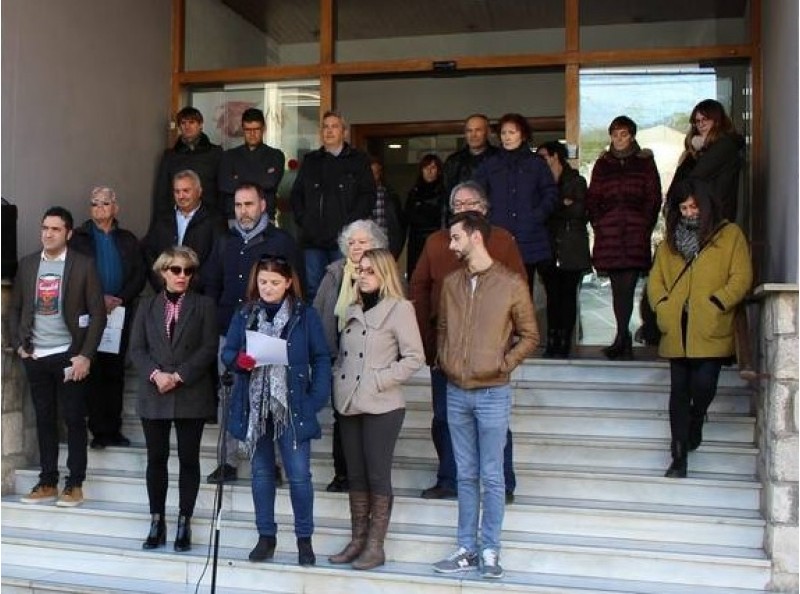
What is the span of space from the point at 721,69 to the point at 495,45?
1807mm

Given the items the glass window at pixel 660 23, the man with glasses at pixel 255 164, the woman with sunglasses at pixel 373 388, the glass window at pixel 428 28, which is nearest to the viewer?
the woman with sunglasses at pixel 373 388

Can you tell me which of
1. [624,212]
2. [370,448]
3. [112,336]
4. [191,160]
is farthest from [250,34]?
[370,448]

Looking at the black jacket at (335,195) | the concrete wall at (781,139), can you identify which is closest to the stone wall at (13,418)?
the black jacket at (335,195)

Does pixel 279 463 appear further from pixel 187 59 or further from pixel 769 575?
pixel 187 59

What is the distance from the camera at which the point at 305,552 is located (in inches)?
167

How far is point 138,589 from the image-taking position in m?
4.37

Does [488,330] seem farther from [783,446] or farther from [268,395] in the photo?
[783,446]

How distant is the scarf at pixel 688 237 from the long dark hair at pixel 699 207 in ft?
0.08

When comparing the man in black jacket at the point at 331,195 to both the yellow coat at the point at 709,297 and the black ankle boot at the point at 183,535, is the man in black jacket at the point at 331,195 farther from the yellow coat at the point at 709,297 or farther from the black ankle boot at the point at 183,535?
the yellow coat at the point at 709,297

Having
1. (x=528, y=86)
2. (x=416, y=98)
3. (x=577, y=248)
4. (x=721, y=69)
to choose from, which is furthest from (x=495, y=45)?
(x=577, y=248)

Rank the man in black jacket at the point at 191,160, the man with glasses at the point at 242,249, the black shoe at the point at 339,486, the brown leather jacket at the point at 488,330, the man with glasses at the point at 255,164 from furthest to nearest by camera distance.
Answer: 1. the man in black jacket at the point at 191,160
2. the man with glasses at the point at 255,164
3. the man with glasses at the point at 242,249
4. the black shoe at the point at 339,486
5. the brown leather jacket at the point at 488,330

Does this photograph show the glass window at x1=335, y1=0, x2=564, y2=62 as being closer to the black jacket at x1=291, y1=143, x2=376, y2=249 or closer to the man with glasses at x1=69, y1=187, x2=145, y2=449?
the black jacket at x1=291, y1=143, x2=376, y2=249

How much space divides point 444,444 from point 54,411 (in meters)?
2.26

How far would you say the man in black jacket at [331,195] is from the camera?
18.8 feet
